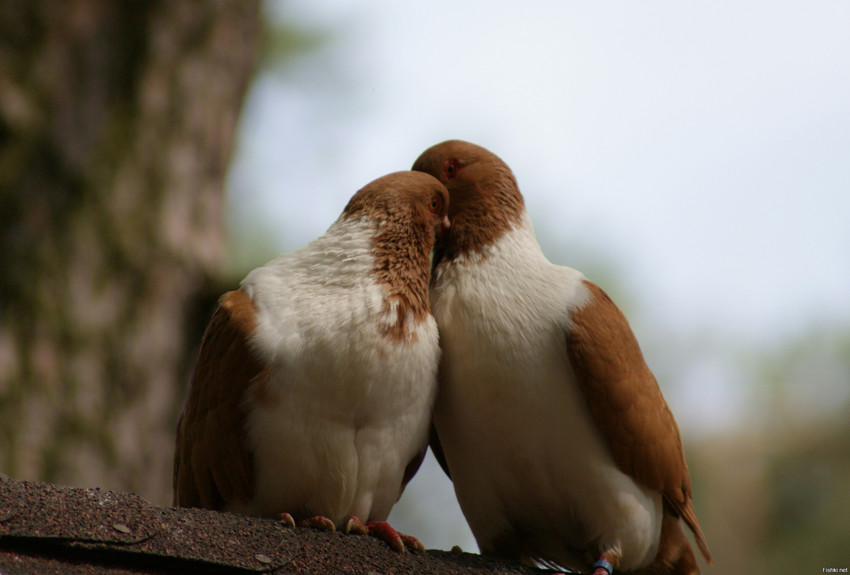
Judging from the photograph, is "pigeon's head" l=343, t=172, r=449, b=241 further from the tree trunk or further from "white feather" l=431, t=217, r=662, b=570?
the tree trunk

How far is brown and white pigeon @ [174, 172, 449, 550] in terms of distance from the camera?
245cm

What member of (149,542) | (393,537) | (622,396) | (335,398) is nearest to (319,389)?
(335,398)

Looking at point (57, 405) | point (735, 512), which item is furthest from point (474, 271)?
point (735, 512)

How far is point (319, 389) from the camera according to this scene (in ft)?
7.99

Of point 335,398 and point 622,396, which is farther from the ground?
point 622,396

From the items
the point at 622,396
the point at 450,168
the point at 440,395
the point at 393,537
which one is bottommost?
the point at 393,537

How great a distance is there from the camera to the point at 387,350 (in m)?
2.52

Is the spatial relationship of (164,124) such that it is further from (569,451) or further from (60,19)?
(569,451)

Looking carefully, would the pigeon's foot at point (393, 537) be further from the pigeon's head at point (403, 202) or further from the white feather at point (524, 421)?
the pigeon's head at point (403, 202)

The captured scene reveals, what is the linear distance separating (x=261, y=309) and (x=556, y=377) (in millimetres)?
957

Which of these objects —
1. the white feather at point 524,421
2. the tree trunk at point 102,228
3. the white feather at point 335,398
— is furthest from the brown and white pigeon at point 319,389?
the tree trunk at point 102,228

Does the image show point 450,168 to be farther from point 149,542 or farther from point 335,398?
point 149,542

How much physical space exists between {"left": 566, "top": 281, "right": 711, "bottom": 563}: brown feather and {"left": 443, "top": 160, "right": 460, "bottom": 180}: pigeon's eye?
663 millimetres

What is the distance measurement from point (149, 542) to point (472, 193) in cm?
164
